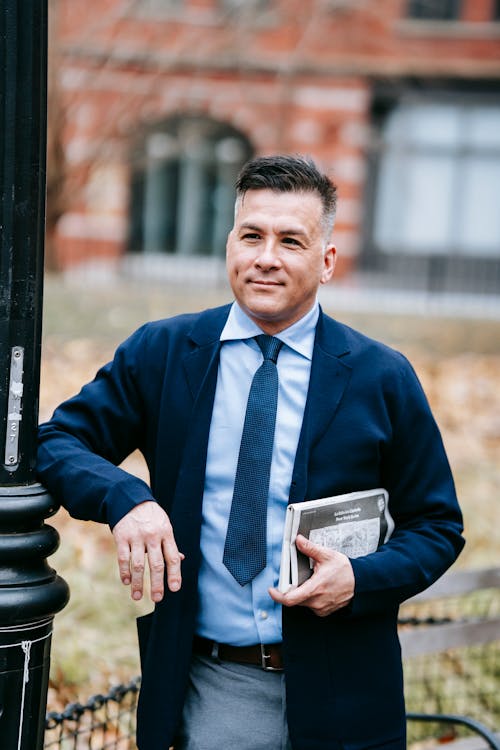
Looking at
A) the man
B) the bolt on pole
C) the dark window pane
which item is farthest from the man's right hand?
the dark window pane

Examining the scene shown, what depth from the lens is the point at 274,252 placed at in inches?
90.4

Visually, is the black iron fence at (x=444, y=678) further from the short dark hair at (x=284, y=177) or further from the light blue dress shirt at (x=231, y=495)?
the short dark hair at (x=284, y=177)

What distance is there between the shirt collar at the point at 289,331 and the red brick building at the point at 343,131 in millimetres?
16641

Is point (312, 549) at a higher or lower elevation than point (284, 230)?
lower

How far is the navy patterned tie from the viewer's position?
7.41 ft

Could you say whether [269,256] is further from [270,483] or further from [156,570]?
Answer: [156,570]

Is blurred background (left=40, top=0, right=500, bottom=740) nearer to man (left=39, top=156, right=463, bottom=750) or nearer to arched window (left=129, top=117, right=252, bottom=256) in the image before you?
arched window (left=129, top=117, right=252, bottom=256)

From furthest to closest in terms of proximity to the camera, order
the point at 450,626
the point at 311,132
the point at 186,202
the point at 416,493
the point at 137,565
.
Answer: the point at 186,202 < the point at 311,132 < the point at 450,626 < the point at 416,493 < the point at 137,565


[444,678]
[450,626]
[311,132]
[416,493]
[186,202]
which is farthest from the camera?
[186,202]

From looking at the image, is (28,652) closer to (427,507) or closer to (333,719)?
(333,719)

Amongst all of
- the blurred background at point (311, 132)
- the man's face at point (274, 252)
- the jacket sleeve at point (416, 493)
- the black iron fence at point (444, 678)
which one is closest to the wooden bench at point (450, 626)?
the black iron fence at point (444, 678)

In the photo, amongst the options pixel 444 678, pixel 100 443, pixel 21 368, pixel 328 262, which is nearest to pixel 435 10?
pixel 444 678

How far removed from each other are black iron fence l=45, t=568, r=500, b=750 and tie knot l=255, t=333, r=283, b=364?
1.38 m

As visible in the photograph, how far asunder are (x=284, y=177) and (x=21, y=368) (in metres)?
0.75
